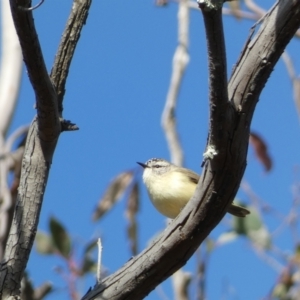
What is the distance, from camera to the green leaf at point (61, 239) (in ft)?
18.8

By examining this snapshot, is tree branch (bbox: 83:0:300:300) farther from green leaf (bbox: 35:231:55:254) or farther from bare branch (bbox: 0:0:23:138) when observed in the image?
bare branch (bbox: 0:0:23:138)

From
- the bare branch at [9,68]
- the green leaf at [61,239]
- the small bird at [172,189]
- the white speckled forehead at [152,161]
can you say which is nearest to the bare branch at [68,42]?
the small bird at [172,189]

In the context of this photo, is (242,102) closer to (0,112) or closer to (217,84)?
(217,84)

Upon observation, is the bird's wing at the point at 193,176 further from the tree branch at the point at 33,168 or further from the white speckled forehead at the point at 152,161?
the tree branch at the point at 33,168

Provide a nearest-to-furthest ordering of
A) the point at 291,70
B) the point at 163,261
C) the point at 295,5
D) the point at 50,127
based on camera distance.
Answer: the point at 295,5 → the point at 163,261 → the point at 50,127 → the point at 291,70

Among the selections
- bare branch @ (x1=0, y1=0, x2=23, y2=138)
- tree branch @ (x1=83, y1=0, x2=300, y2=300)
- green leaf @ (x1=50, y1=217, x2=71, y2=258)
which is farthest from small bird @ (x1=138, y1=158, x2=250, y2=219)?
tree branch @ (x1=83, y1=0, x2=300, y2=300)

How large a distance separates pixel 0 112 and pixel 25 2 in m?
3.69

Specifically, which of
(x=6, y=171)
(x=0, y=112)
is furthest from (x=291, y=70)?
(x=6, y=171)

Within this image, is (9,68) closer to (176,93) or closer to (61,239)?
(176,93)

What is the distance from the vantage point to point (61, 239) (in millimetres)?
5758

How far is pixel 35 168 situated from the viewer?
343 centimetres

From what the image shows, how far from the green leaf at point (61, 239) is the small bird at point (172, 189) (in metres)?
0.72

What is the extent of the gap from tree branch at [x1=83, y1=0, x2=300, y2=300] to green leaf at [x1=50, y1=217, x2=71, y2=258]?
2510 millimetres

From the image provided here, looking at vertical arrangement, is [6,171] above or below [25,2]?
below
